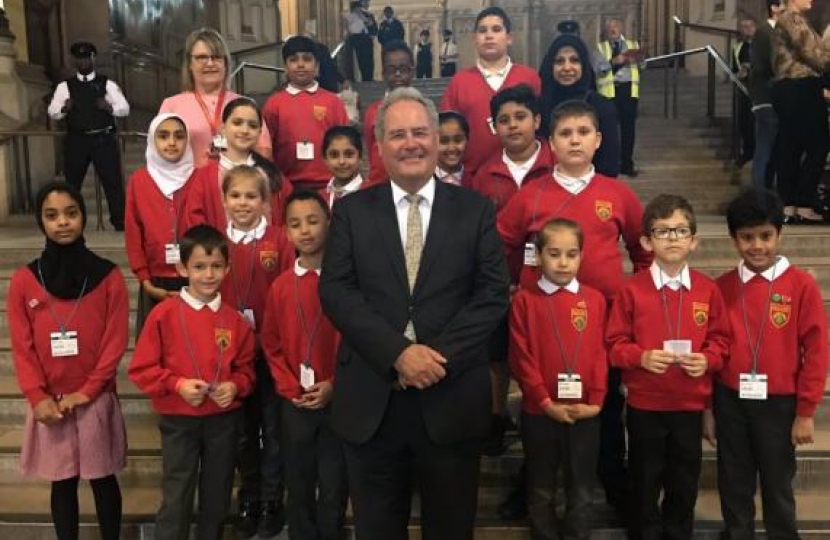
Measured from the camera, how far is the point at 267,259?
340 centimetres

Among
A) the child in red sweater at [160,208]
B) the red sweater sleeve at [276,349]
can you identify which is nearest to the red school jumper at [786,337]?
the red sweater sleeve at [276,349]

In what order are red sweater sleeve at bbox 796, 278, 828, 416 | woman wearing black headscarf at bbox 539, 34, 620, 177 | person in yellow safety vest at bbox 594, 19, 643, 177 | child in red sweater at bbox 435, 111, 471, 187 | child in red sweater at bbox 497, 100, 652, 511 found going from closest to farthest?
red sweater sleeve at bbox 796, 278, 828, 416 < child in red sweater at bbox 497, 100, 652, 511 < child in red sweater at bbox 435, 111, 471, 187 < woman wearing black headscarf at bbox 539, 34, 620, 177 < person in yellow safety vest at bbox 594, 19, 643, 177

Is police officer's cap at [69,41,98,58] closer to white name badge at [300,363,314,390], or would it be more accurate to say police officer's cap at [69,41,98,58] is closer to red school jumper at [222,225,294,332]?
red school jumper at [222,225,294,332]

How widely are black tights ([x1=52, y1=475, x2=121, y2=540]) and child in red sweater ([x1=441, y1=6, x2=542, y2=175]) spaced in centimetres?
229

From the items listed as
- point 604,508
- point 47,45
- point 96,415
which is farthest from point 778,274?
point 47,45

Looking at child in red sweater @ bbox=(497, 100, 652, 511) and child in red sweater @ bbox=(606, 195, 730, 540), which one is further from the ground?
child in red sweater @ bbox=(497, 100, 652, 511)

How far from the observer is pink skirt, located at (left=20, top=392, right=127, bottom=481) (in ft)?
10.4

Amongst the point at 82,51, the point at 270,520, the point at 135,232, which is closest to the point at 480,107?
the point at 135,232

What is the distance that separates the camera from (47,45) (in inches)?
369

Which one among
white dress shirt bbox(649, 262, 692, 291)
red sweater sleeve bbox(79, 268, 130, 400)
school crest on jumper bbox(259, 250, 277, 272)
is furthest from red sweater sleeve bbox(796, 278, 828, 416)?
red sweater sleeve bbox(79, 268, 130, 400)

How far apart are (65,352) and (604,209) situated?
2256 mm

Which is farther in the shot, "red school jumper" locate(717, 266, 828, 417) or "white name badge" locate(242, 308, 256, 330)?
"white name badge" locate(242, 308, 256, 330)

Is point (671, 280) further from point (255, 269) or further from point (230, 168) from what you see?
point (230, 168)

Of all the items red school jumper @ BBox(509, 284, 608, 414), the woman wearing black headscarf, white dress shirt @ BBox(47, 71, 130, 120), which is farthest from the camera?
white dress shirt @ BBox(47, 71, 130, 120)
